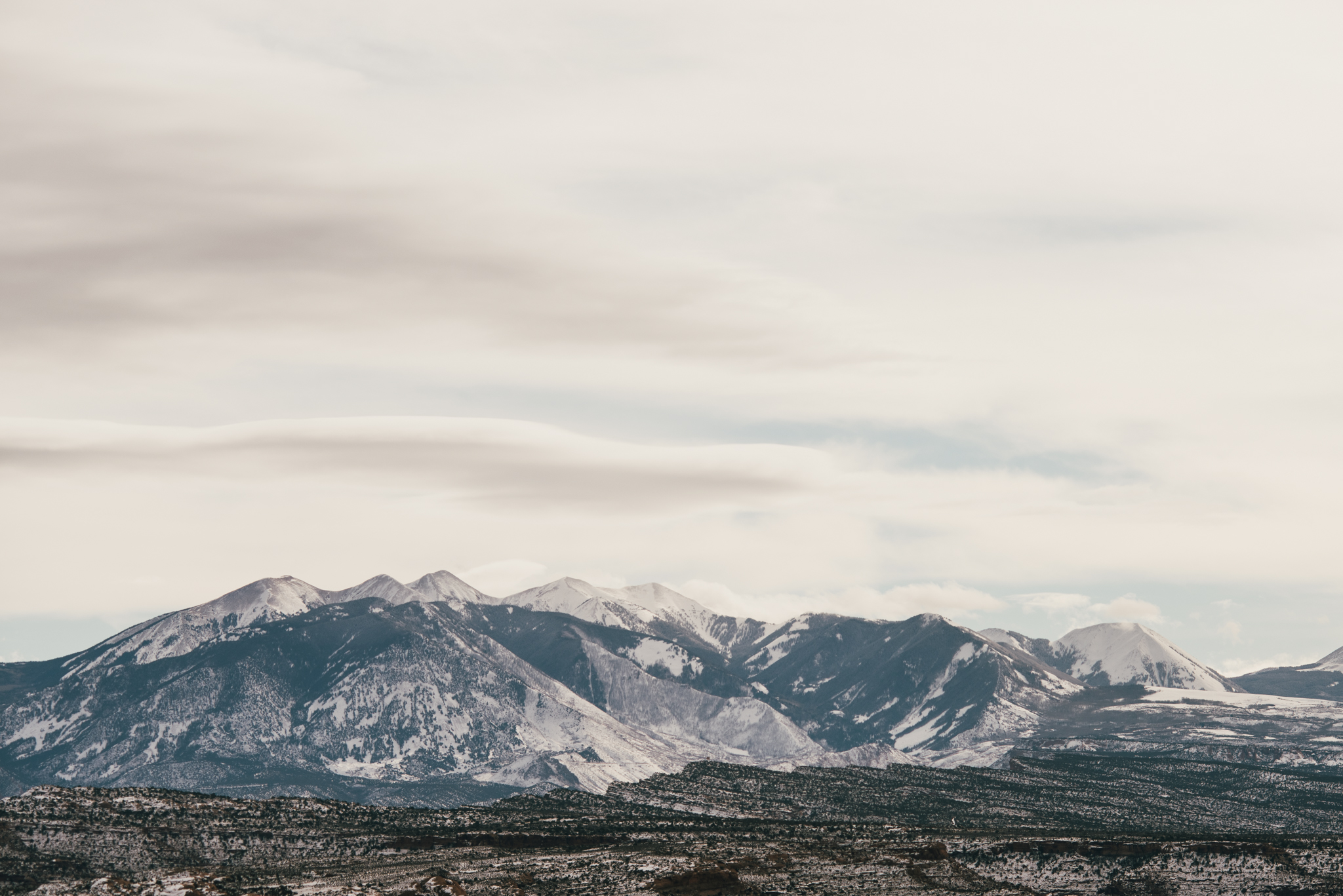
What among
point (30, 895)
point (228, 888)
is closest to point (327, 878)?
point (228, 888)

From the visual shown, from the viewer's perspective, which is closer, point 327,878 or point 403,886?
point 403,886

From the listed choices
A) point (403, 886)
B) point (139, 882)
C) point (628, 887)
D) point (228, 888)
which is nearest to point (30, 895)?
point (139, 882)

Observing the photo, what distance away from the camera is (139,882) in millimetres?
192750

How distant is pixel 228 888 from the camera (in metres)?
190

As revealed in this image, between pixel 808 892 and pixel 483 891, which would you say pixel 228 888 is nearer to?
pixel 483 891

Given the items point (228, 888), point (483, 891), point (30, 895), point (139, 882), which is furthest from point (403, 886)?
point (30, 895)

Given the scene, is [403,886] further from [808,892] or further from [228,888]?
[808,892]

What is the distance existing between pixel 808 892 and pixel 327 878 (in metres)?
65.3

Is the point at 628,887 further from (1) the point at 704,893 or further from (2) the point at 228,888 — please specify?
(2) the point at 228,888

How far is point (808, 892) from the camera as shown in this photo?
200 meters

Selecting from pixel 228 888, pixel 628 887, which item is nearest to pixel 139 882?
pixel 228 888

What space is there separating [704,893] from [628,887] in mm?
10405

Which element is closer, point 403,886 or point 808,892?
point 403,886

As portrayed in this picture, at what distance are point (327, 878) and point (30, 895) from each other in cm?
3979
